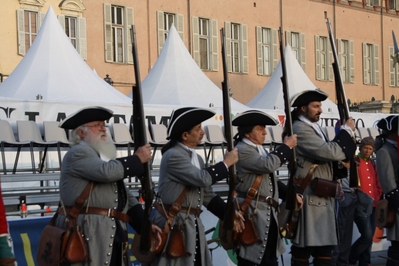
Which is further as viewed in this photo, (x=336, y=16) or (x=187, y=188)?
(x=336, y=16)

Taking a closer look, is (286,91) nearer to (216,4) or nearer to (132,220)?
(132,220)

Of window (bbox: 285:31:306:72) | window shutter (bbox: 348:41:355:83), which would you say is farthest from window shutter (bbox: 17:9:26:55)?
window shutter (bbox: 348:41:355:83)

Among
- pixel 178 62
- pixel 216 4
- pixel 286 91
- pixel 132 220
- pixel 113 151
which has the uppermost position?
pixel 216 4

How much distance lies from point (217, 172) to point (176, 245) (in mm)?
641

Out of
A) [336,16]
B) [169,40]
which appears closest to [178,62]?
[169,40]

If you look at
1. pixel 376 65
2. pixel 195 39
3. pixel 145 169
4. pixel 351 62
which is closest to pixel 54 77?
pixel 145 169

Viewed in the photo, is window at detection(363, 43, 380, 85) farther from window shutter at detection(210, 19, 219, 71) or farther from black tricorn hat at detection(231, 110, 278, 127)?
black tricorn hat at detection(231, 110, 278, 127)

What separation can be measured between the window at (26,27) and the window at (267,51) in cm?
1186

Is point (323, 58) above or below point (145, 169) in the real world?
above

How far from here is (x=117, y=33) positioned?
2941 centimetres

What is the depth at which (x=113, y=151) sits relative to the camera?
5.98 m

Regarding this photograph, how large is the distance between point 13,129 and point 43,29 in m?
3.61

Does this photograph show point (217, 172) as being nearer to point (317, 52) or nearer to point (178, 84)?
point (178, 84)

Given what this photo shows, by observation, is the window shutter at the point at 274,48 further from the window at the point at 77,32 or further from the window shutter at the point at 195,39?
the window at the point at 77,32
